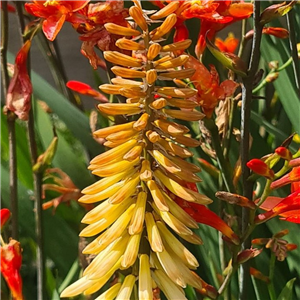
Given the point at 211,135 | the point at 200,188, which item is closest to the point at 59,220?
the point at 200,188

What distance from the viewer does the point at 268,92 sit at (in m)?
0.91

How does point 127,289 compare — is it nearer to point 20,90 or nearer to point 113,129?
Result: point 113,129

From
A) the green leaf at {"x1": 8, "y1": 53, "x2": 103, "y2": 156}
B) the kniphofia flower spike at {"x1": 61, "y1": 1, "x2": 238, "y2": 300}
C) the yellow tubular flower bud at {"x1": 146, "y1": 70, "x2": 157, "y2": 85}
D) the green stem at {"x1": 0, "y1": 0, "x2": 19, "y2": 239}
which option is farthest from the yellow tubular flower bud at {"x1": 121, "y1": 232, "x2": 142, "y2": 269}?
the green leaf at {"x1": 8, "y1": 53, "x2": 103, "y2": 156}

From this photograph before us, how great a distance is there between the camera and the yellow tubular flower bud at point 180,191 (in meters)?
0.31

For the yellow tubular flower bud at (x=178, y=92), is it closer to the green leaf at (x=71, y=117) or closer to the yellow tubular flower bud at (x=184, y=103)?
the yellow tubular flower bud at (x=184, y=103)

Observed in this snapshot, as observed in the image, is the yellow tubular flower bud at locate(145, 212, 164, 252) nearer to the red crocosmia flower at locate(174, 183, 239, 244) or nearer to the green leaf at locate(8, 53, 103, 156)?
the red crocosmia flower at locate(174, 183, 239, 244)

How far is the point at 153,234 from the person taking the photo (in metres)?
0.31

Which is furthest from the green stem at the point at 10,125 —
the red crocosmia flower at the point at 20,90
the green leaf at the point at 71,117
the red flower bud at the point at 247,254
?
the red flower bud at the point at 247,254

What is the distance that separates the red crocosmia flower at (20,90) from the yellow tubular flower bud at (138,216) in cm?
16

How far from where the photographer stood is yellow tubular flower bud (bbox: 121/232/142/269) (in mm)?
302

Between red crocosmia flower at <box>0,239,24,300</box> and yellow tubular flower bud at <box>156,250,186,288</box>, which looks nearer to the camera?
yellow tubular flower bud at <box>156,250,186,288</box>

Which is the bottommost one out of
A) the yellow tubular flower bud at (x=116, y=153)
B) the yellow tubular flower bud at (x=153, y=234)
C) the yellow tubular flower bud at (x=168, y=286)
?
the yellow tubular flower bud at (x=168, y=286)

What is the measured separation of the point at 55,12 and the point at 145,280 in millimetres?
215

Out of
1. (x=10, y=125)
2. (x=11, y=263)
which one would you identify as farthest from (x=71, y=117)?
(x=11, y=263)
